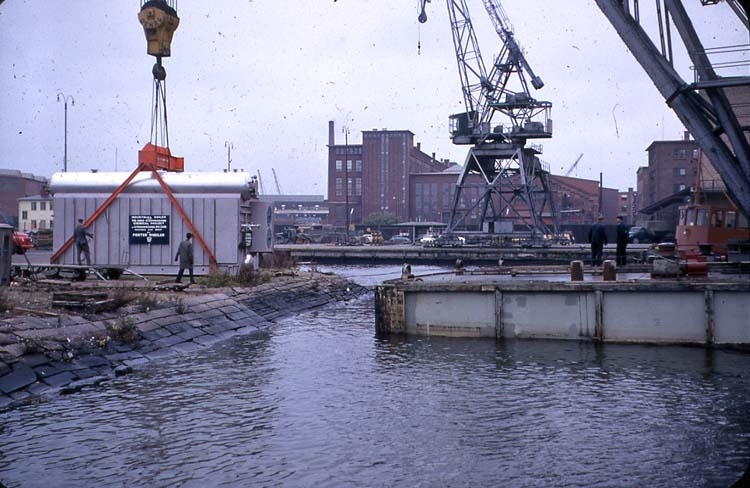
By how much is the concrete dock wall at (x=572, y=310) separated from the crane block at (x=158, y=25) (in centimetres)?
995

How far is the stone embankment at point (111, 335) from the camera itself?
12.6m

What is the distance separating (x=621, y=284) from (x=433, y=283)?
4448 mm

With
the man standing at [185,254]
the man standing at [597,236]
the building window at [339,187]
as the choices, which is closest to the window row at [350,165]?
the building window at [339,187]

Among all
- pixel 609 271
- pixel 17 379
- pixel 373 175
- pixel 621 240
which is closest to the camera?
pixel 17 379

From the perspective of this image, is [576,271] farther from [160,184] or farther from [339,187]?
[339,187]

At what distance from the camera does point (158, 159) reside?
25.7m

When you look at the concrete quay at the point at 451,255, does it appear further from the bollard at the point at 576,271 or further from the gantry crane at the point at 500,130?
the bollard at the point at 576,271

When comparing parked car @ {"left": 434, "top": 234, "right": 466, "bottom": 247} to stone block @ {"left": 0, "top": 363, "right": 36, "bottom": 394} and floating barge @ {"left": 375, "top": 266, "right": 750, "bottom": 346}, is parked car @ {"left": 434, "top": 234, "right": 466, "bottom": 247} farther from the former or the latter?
stone block @ {"left": 0, "top": 363, "right": 36, "bottom": 394}

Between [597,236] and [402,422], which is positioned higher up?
[597,236]

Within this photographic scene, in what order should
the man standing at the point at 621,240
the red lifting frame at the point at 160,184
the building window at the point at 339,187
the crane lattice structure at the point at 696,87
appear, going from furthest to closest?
the building window at the point at 339,187
the red lifting frame at the point at 160,184
the man standing at the point at 621,240
the crane lattice structure at the point at 696,87

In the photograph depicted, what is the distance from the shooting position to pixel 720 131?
1630 cm

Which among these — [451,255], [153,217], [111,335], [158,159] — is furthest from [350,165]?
[111,335]

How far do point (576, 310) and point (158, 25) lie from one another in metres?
14.4

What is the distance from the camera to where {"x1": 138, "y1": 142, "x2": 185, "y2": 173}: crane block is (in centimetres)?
2523
